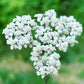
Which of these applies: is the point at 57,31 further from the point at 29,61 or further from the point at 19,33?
the point at 29,61

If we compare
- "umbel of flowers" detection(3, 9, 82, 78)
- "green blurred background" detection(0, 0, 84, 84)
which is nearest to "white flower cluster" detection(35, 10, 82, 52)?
"umbel of flowers" detection(3, 9, 82, 78)

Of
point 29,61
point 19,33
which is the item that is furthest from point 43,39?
point 29,61

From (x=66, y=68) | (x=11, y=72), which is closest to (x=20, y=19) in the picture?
(x=11, y=72)

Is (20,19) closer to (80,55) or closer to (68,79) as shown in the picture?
(68,79)

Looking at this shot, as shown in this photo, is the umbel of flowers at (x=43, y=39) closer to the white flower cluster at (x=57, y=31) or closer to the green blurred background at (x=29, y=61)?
the white flower cluster at (x=57, y=31)

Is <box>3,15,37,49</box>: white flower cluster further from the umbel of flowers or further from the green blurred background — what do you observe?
the green blurred background
